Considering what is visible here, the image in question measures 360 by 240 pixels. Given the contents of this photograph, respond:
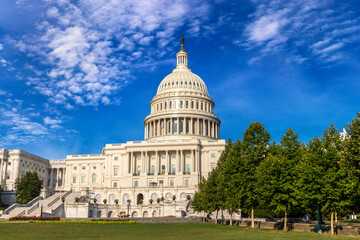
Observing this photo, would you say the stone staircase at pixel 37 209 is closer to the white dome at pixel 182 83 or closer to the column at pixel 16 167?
the column at pixel 16 167

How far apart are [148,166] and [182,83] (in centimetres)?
3690

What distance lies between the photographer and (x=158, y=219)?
63.5 metres

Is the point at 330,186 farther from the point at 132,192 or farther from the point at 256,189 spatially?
the point at 132,192

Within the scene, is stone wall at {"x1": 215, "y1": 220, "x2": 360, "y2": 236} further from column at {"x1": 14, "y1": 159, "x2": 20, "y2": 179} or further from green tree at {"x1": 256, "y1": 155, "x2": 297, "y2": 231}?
column at {"x1": 14, "y1": 159, "x2": 20, "y2": 179}

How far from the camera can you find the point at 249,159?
47562mm

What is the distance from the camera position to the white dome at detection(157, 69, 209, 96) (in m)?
136

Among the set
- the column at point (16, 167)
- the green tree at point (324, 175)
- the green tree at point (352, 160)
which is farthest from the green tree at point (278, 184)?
the column at point (16, 167)

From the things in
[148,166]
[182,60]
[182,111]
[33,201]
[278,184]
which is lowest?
[33,201]

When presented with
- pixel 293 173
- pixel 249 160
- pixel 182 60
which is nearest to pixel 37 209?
pixel 249 160

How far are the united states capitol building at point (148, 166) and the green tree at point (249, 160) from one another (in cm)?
2795

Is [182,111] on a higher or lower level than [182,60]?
lower

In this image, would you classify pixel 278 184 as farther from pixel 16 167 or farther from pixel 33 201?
pixel 16 167

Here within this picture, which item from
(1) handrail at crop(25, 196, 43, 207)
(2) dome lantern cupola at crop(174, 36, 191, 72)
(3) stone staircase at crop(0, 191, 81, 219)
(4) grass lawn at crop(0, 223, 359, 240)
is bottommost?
(4) grass lawn at crop(0, 223, 359, 240)

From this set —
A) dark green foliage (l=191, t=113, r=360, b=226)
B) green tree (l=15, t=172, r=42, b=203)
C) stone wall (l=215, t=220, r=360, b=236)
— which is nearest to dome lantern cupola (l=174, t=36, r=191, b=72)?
green tree (l=15, t=172, r=42, b=203)
